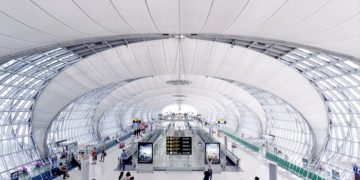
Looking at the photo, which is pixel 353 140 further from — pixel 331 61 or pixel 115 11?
pixel 115 11

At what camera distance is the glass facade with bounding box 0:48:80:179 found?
21.2 meters

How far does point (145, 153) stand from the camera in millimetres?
16422

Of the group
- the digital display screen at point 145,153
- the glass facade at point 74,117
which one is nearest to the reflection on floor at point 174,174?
the digital display screen at point 145,153

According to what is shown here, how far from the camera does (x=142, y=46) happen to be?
25234 mm

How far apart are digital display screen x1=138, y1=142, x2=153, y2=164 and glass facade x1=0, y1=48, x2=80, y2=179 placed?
11504 mm

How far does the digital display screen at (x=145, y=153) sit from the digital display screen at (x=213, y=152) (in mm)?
3755

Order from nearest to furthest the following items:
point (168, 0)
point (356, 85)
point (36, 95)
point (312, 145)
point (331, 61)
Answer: point (168, 0), point (331, 61), point (356, 85), point (36, 95), point (312, 145)

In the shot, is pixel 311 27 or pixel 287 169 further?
pixel 287 169

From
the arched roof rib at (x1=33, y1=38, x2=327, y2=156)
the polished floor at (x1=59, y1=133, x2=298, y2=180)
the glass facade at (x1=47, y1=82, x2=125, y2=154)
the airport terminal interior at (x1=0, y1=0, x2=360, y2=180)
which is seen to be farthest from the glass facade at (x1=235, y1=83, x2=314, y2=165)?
the glass facade at (x1=47, y1=82, x2=125, y2=154)

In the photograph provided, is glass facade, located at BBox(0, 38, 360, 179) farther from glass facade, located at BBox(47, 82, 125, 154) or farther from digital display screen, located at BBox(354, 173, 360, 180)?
digital display screen, located at BBox(354, 173, 360, 180)

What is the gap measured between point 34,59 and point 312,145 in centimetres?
3547

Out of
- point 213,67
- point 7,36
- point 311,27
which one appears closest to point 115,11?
point 7,36

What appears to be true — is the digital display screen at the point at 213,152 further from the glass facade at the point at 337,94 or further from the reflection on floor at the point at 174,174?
the glass facade at the point at 337,94

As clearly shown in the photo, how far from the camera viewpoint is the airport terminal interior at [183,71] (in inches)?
458
